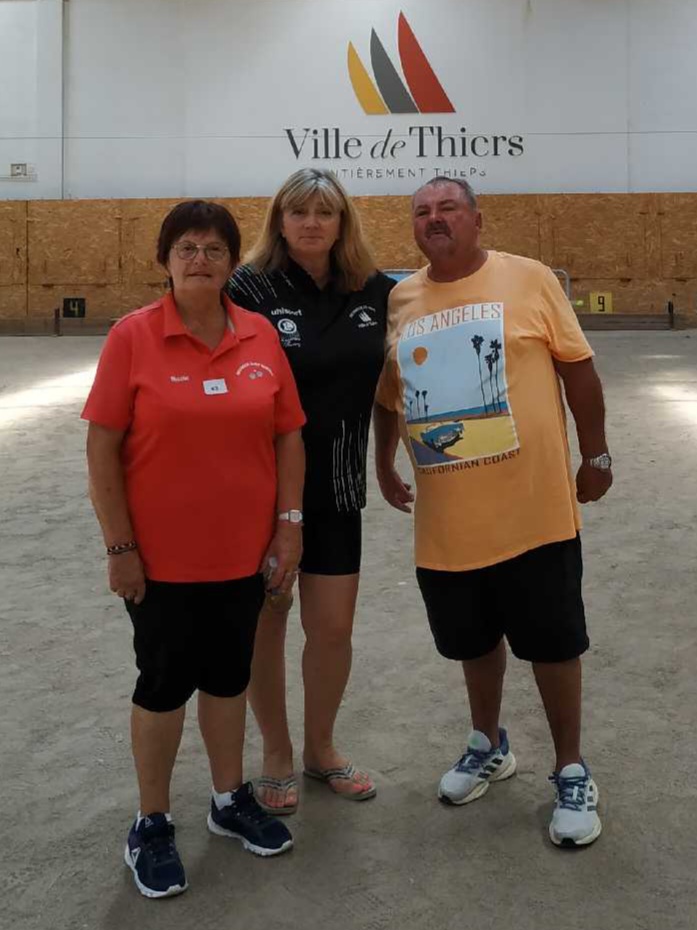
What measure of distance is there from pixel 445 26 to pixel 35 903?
1497 cm

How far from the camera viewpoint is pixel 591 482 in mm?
2166

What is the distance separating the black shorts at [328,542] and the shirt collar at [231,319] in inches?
19.9

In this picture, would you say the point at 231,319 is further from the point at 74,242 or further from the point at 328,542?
the point at 74,242

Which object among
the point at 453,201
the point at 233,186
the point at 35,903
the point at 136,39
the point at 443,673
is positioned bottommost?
the point at 35,903

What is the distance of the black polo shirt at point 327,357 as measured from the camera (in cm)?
204

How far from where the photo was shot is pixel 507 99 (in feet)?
46.3

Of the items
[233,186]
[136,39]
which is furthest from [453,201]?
[136,39]

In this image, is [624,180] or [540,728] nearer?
[540,728]

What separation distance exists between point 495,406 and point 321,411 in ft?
1.36

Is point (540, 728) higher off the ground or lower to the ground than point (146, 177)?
lower

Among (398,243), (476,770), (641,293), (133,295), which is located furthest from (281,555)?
(641,293)

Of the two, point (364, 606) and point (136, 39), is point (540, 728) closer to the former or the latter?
point (364, 606)

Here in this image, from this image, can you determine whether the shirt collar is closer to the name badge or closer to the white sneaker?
the name badge

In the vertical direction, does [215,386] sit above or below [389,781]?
above
